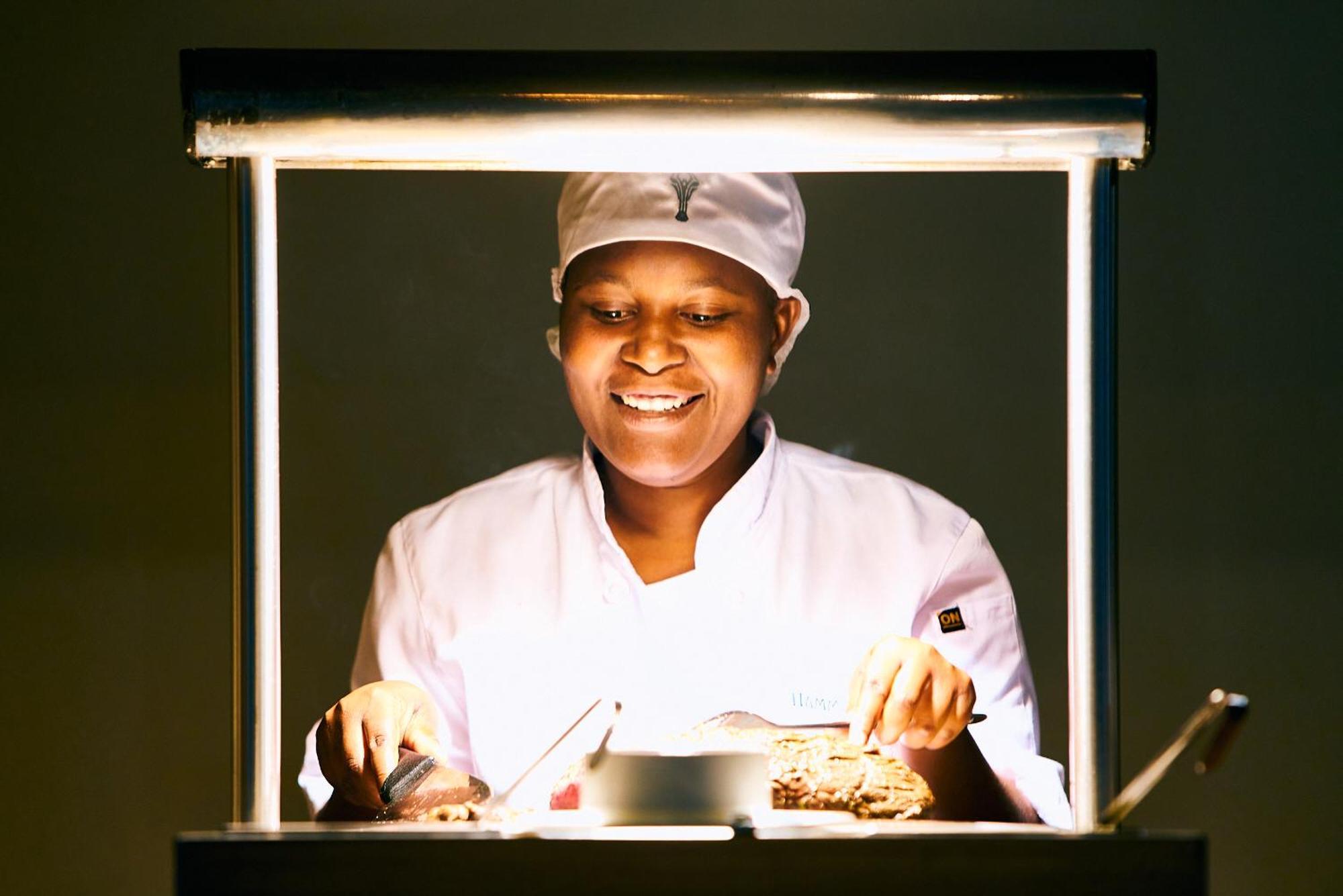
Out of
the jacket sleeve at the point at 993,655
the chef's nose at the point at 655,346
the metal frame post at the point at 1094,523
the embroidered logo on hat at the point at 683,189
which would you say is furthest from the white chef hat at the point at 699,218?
the metal frame post at the point at 1094,523

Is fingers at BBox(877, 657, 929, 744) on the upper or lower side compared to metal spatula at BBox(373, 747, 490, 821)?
upper

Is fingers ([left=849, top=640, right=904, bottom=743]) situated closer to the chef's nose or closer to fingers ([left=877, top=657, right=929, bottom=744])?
fingers ([left=877, top=657, right=929, bottom=744])

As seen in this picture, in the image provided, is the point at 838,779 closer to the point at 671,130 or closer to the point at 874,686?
the point at 874,686

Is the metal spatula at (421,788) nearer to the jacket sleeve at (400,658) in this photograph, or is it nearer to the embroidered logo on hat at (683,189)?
the jacket sleeve at (400,658)

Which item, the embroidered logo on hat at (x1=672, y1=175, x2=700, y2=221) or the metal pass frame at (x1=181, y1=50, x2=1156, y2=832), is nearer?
the metal pass frame at (x1=181, y1=50, x2=1156, y2=832)

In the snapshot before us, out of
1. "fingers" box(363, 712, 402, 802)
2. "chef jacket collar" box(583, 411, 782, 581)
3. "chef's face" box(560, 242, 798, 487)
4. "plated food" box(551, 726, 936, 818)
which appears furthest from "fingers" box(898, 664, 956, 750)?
"fingers" box(363, 712, 402, 802)

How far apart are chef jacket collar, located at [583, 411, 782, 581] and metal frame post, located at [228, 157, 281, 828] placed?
671 mm

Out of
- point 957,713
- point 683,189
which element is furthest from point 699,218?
point 957,713

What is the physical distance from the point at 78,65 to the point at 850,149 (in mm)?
1581

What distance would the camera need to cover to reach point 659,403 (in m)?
2.07

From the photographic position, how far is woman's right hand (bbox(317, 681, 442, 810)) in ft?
6.52

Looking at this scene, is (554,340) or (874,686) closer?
Result: (874,686)

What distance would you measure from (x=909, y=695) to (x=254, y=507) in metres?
0.98

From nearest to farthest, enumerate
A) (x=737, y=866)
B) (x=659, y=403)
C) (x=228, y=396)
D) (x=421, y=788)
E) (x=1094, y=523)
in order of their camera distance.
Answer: (x=737, y=866)
(x=1094, y=523)
(x=421, y=788)
(x=659, y=403)
(x=228, y=396)
